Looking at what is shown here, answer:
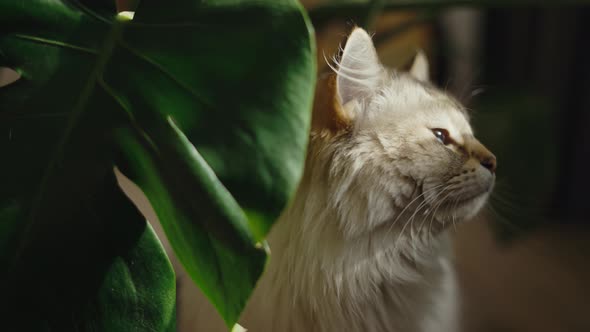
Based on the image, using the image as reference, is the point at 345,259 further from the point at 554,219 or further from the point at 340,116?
the point at 554,219

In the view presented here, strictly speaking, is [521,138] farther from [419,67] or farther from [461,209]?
[461,209]

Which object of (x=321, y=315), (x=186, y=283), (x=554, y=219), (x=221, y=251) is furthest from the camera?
(x=554, y=219)

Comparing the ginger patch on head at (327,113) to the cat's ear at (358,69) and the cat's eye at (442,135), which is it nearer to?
the cat's ear at (358,69)

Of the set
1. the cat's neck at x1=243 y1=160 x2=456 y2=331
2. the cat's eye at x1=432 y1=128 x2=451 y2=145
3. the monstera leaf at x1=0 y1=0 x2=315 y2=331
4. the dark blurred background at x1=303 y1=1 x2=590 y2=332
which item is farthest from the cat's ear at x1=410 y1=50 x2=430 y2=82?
the monstera leaf at x1=0 y1=0 x2=315 y2=331

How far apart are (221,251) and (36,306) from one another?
202 mm

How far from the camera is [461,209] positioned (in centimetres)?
67

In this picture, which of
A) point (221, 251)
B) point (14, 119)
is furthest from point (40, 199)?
point (221, 251)

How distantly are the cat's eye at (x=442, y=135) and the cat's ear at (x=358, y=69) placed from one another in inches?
3.6

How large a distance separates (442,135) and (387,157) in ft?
0.31

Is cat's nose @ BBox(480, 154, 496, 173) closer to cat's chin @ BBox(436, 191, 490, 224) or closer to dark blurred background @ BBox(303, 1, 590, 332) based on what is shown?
cat's chin @ BBox(436, 191, 490, 224)

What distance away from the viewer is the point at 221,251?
460 mm

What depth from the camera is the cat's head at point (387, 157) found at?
2.03 feet

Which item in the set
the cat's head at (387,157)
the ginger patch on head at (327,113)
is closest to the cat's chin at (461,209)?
the cat's head at (387,157)

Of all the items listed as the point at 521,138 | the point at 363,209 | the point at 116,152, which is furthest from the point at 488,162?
the point at 521,138
